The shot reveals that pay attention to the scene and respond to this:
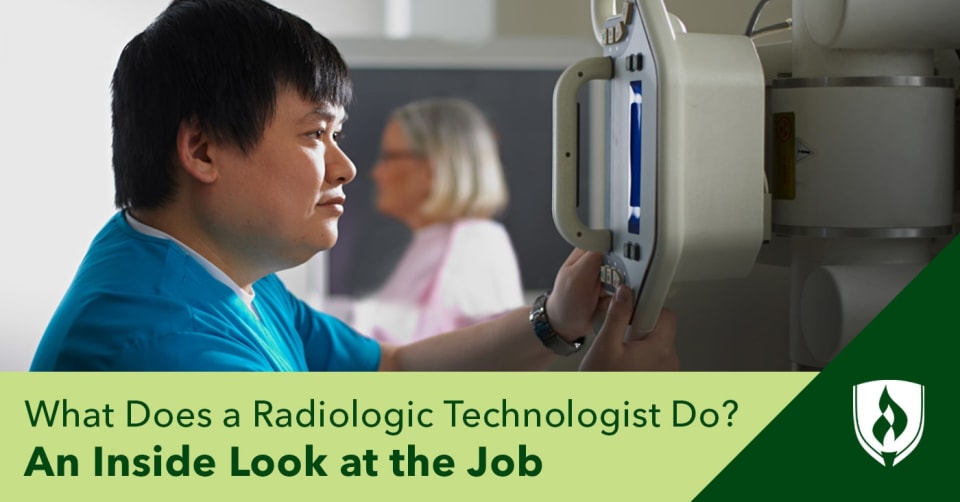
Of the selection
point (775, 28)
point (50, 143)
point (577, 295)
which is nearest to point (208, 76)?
point (577, 295)

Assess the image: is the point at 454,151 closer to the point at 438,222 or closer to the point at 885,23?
the point at 438,222

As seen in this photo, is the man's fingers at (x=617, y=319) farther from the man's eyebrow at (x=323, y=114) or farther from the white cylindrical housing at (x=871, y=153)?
the man's eyebrow at (x=323, y=114)

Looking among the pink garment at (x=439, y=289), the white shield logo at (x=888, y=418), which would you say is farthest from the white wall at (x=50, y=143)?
the white shield logo at (x=888, y=418)

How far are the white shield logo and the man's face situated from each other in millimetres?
592

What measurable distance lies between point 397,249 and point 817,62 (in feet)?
5.13

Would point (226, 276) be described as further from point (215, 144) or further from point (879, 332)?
point (879, 332)

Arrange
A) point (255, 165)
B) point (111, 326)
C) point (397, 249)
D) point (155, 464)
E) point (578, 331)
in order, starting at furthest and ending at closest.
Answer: point (397, 249), point (578, 331), point (255, 165), point (111, 326), point (155, 464)

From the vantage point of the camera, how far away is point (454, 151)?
8.52ft

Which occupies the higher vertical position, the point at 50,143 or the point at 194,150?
the point at 50,143

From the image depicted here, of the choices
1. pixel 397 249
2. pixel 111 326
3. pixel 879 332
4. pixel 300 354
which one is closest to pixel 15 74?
pixel 397 249

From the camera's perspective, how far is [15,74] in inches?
102

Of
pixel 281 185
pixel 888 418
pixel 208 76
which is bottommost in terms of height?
pixel 888 418

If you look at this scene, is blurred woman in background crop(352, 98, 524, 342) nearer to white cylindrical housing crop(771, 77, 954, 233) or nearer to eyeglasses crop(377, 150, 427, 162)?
eyeglasses crop(377, 150, 427, 162)

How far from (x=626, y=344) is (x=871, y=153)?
0.33 meters
